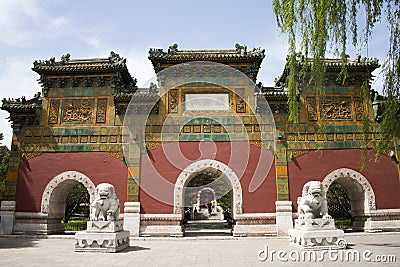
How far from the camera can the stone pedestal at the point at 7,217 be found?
36.7 ft

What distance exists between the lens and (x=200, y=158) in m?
11.5

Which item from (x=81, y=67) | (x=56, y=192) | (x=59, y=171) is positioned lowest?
(x=56, y=192)

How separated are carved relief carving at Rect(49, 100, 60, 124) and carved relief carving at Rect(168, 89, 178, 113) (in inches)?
170

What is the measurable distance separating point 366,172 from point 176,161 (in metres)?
6.71

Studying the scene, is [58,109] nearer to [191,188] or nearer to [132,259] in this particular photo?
[132,259]

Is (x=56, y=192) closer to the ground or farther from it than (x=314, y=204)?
farther from it

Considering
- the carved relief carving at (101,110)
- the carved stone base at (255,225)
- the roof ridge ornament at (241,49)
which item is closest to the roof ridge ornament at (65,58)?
Answer: the carved relief carving at (101,110)

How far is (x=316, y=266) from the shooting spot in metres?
5.19

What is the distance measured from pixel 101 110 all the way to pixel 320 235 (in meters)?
8.70

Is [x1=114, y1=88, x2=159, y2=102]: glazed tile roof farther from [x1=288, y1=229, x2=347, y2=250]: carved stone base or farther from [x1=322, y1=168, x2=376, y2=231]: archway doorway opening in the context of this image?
[x1=288, y1=229, x2=347, y2=250]: carved stone base

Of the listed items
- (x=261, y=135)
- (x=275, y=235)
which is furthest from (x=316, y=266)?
(x=261, y=135)

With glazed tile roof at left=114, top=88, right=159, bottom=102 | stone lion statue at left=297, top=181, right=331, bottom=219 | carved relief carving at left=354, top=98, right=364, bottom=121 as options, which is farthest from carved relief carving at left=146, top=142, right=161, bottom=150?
carved relief carving at left=354, top=98, right=364, bottom=121

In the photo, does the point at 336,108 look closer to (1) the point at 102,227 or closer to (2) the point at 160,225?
(2) the point at 160,225

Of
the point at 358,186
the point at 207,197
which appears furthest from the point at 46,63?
the point at 207,197
